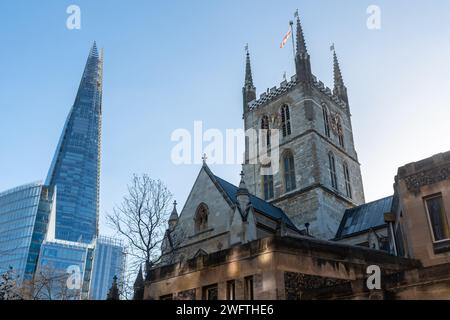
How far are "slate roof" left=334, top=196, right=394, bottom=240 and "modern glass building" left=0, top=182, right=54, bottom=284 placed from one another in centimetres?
Answer: 11905

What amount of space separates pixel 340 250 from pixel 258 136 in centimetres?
3430

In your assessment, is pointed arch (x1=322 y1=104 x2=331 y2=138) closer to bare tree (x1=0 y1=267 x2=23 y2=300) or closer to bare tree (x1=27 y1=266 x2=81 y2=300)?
bare tree (x1=27 y1=266 x2=81 y2=300)

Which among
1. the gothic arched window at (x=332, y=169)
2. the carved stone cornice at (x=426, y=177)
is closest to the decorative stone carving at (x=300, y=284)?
the carved stone cornice at (x=426, y=177)

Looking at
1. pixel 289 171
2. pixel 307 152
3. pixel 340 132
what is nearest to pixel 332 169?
pixel 307 152

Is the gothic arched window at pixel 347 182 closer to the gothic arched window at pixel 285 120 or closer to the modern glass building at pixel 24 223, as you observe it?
the gothic arched window at pixel 285 120

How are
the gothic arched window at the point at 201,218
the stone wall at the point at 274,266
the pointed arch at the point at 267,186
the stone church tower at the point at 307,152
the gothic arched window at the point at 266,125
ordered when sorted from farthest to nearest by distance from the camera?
the gothic arched window at the point at 266,125
the pointed arch at the point at 267,186
the stone church tower at the point at 307,152
the gothic arched window at the point at 201,218
the stone wall at the point at 274,266

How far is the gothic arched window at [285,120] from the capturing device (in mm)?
47781

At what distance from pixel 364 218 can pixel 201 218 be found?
15.6 meters

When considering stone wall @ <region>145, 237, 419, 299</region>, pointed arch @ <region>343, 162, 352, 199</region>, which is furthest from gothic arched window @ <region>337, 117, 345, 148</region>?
stone wall @ <region>145, 237, 419, 299</region>

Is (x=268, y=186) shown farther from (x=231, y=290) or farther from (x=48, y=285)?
(x=231, y=290)

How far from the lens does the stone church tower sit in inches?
1628

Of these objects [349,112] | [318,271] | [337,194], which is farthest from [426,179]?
[349,112]

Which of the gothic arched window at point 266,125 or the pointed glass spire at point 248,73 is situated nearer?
the gothic arched window at point 266,125

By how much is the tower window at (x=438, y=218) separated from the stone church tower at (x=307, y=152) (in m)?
20.8
